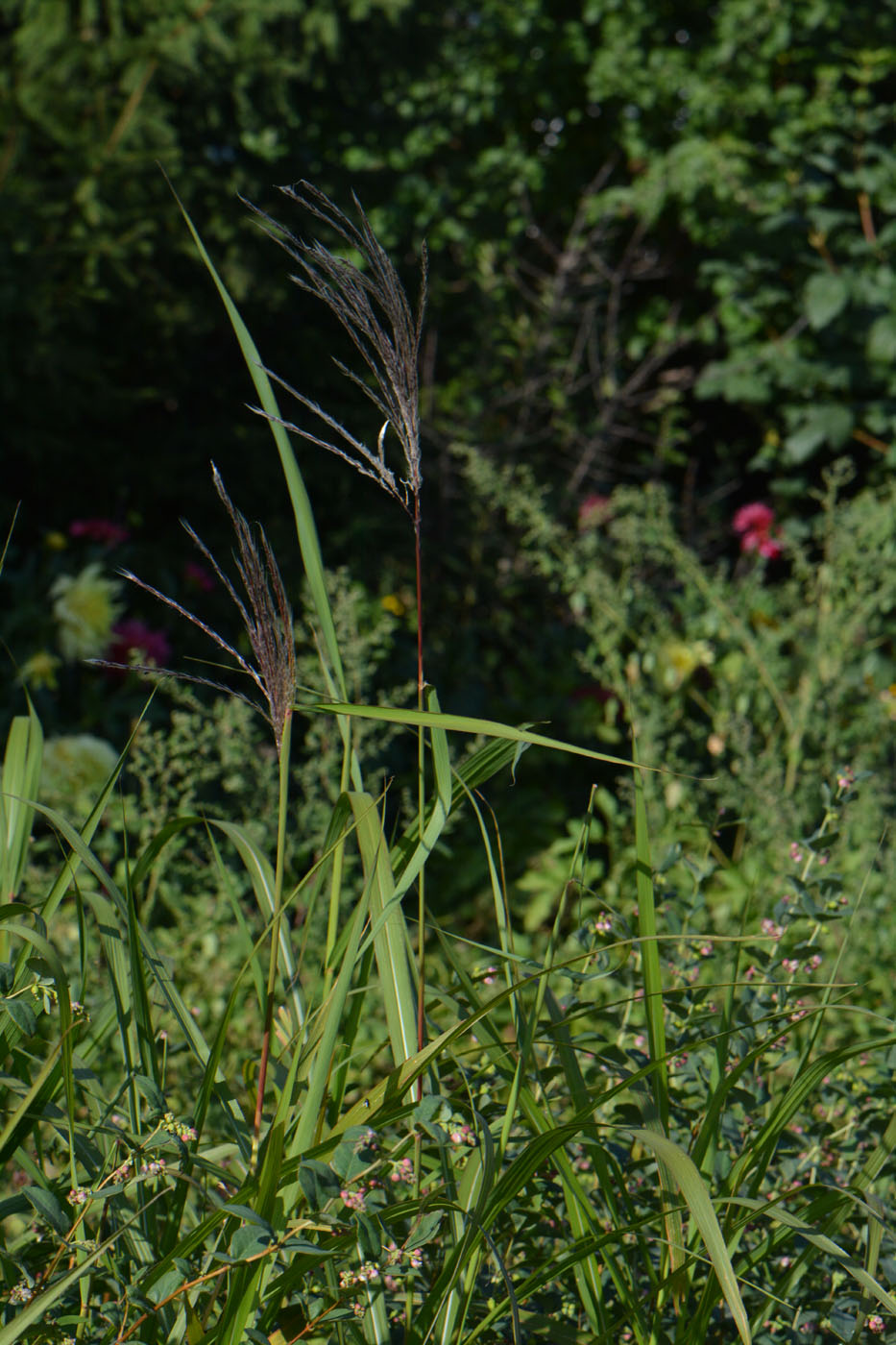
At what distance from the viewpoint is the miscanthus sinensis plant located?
0.76 m

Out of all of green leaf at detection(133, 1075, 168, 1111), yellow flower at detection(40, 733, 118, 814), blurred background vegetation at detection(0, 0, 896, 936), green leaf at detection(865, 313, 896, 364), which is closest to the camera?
green leaf at detection(133, 1075, 168, 1111)

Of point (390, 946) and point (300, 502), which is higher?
point (300, 502)

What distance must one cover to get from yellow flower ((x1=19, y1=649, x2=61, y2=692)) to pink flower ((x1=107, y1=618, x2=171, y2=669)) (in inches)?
6.3

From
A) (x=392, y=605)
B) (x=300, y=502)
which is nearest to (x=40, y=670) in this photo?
(x=392, y=605)

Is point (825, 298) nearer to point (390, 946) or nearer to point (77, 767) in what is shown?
point (77, 767)

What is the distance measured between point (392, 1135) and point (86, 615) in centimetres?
206

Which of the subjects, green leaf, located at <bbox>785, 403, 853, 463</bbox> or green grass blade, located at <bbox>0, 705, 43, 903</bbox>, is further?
green leaf, located at <bbox>785, 403, 853, 463</bbox>

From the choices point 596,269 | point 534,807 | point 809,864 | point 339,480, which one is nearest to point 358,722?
point 534,807

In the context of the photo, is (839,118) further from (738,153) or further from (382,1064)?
(382,1064)

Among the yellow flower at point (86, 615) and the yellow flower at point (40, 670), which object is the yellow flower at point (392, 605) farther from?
the yellow flower at point (40, 670)

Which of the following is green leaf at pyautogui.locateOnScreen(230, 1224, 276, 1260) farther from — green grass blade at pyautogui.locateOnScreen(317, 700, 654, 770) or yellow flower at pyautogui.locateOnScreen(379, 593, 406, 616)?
yellow flower at pyautogui.locateOnScreen(379, 593, 406, 616)

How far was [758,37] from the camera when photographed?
4.78 meters

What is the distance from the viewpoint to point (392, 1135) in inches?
38.1

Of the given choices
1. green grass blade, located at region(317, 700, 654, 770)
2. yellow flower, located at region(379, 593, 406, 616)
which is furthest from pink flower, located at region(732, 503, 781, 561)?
green grass blade, located at region(317, 700, 654, 770)
